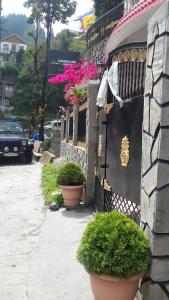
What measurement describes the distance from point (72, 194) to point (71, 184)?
19cm

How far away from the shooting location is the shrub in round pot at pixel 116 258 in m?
2.79

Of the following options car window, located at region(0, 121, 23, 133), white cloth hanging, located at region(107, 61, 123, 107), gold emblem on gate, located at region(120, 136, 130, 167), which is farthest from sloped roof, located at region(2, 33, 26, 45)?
gold emblem on gate, located at region(120, 136, 130, 167)

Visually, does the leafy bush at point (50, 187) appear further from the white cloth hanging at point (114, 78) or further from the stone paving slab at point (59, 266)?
the white cloth hanging at point (114, 78)

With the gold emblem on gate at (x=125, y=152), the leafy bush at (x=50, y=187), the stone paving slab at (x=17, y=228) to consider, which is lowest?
the stone paving slab at (x=17, y=228)

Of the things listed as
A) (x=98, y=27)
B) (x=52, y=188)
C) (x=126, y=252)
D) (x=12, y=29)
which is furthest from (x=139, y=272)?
(x=12, y=29)

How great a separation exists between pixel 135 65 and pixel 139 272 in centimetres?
234

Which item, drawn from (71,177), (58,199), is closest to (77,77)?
(71,177)

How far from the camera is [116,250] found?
2.82 meters

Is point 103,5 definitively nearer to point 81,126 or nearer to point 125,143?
point 81,126

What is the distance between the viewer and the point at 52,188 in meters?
8.78

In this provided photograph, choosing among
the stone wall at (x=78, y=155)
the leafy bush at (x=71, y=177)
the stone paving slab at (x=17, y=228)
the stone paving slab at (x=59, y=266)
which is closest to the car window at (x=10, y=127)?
the stone paving slab at (x=17, y=228)

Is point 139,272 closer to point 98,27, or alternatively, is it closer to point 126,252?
point 126,252

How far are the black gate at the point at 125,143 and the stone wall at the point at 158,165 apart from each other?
2.49 feet

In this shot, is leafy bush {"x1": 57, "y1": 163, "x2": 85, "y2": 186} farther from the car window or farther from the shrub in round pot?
the car window
